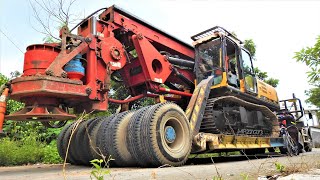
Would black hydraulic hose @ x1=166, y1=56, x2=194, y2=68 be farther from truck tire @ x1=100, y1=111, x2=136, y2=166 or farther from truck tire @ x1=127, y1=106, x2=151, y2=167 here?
Answer: truck tire @ x1=127, y1=106, x2=151, y2=167

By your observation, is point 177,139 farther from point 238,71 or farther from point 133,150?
point 238,71

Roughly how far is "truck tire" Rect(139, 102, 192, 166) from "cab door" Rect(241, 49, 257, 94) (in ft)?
10.1

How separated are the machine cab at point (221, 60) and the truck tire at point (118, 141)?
8.79 feet

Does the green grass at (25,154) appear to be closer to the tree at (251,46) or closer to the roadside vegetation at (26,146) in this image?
the roadside vegetation at (26,146)

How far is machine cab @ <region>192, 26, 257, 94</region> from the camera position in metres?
6.60

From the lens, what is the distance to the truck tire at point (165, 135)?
409cm

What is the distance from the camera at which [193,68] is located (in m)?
6.97

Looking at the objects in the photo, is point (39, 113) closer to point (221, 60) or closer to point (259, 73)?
point (221, 60)

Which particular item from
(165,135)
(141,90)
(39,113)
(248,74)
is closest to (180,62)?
(141,90)

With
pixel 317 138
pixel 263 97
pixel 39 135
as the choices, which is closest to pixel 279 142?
pixel 263 97

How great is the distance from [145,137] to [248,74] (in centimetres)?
438

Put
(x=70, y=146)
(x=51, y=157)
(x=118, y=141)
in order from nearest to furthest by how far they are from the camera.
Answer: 1. (x=118, y=141)
2. (x=70, y=146)
3. (x=51, y=157)

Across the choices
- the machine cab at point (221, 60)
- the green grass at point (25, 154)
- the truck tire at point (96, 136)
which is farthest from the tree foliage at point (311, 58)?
the green grass at point (25, 154)

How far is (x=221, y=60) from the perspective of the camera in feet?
21.7
